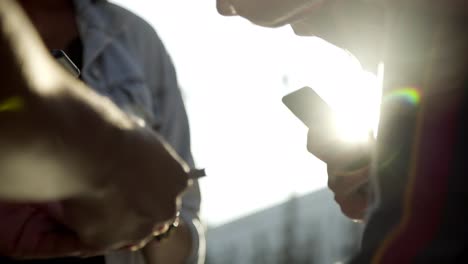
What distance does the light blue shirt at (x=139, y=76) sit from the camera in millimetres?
1979

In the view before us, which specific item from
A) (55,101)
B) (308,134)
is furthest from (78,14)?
(55,101)

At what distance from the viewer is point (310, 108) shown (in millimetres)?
1375

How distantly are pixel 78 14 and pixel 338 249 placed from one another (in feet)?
49.1

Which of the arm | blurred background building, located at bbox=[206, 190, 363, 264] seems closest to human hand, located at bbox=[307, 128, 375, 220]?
the arm

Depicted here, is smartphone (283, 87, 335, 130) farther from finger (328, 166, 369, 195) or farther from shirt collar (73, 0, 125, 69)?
shirt collar (73, 0, 125, 69)

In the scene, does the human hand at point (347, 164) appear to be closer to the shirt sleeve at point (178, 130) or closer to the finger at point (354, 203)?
the finger at point (354, 203)

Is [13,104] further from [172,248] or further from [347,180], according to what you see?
[172,248]

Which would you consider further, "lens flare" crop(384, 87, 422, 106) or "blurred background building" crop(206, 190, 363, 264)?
"blurred background building" crop(206, 190, 363, 264)

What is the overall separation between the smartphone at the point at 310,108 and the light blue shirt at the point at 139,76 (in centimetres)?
63

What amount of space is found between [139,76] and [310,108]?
0.73 metres

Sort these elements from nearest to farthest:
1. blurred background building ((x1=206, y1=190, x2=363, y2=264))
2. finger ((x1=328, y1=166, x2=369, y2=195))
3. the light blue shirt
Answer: finger ((x1=328, y1=166, x2=369, y2=195)) < the light blue shirt < blurred background building ((x1=206, y1=190, x2=363, y2=264))

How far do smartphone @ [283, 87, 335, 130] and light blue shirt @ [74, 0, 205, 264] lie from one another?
626 millimetres

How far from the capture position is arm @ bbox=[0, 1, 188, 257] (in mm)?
960

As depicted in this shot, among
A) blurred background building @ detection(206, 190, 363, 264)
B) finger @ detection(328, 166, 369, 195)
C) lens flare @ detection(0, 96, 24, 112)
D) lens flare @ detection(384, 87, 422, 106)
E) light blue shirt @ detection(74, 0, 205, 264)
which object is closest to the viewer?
lens flare @ detection(384, 87, 422, 106)
